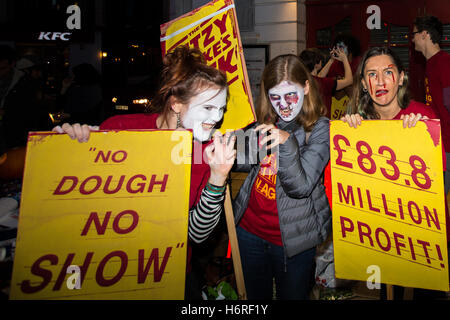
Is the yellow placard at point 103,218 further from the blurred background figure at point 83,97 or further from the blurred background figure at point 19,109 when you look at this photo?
the blurred background figure at point 83,97

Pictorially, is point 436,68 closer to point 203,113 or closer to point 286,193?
point 286,193

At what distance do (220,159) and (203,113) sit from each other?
0.81 feet

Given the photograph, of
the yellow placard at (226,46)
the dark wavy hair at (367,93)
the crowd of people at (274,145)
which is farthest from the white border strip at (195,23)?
the dark wavy hair at (367,93)

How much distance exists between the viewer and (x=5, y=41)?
38.4ft

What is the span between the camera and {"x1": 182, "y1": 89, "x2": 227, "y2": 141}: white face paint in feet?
5.52

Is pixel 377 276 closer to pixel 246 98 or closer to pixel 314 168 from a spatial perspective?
pixel 314 168

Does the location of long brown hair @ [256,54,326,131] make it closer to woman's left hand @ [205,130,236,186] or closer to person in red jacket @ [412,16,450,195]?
woman's left hand @ [205,130,236,186]

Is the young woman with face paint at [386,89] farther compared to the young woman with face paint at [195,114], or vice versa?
the young woman with face paint at [386,89]

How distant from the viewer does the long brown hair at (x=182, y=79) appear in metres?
1.70

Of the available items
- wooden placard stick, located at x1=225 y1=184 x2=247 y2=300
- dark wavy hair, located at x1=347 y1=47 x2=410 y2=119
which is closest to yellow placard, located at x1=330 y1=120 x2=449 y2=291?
dark wavy hair, located at x1=347 y1=47 x2=410 y2=119

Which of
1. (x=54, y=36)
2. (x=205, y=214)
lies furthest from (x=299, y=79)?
(x=54, y=36)

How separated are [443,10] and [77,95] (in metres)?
5.01

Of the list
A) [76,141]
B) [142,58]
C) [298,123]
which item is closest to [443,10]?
[298,123]
